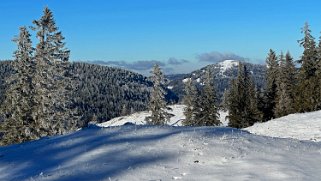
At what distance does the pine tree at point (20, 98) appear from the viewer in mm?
41375

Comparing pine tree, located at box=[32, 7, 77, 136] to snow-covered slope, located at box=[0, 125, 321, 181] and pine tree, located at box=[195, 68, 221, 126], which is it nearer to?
snow-covered slope, located at box=[0, 125, 321, 181]

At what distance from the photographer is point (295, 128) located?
35594 millimetres

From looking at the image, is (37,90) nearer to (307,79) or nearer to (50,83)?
(50,83)

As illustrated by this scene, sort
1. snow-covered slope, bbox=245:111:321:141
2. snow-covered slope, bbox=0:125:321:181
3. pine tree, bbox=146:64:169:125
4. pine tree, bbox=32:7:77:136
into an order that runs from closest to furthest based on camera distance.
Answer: snow-covered slope, bbox=0:125:321:181
snow-covered slope, bbox=245:111:321:141
pine tree, bbox=32:7:77:136
pine tree, bbox=146:64:169:125

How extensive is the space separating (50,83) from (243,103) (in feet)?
149

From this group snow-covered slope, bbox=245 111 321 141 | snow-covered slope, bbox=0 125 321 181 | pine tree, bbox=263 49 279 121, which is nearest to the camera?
snow-covered slope, bbox=0 125 321 181

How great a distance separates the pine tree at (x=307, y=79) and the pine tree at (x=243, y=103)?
8.81 meters

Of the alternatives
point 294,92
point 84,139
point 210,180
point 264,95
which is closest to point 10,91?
point 84,139

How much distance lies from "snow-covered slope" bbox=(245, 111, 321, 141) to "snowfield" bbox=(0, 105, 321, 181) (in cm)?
1612

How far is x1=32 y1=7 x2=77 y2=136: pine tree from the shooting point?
134ft

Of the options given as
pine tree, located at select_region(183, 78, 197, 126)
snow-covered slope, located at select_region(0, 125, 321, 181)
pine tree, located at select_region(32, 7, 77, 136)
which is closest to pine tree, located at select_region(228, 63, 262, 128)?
pine tree, located at select_region(183, 78, 197, 126)

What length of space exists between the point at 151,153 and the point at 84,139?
423cm

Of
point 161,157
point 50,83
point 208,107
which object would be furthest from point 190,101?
point 161,157

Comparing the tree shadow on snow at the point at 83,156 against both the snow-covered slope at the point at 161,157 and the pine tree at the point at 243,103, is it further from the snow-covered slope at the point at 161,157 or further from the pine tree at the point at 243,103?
the pine tree at the point at 243,103
